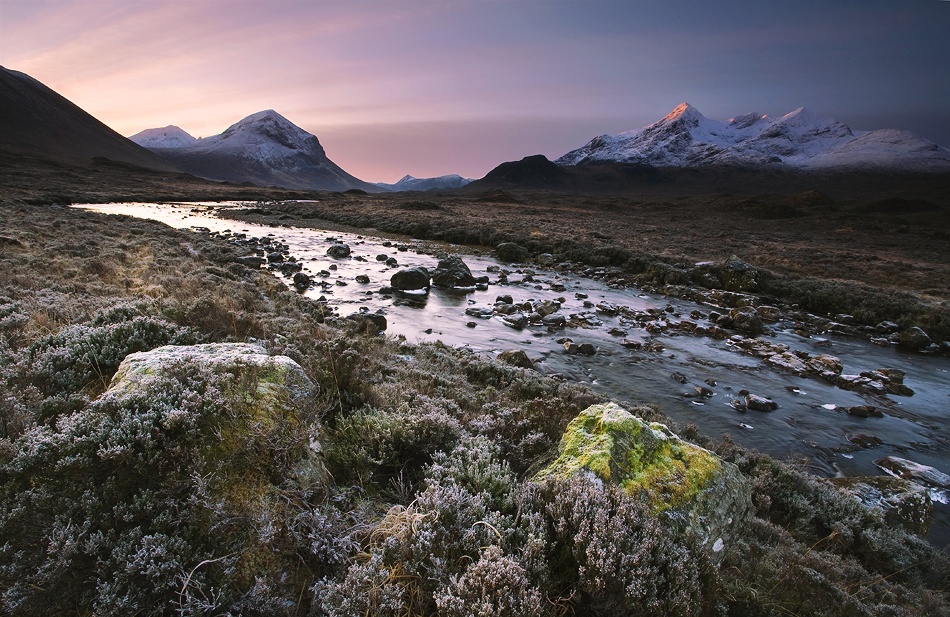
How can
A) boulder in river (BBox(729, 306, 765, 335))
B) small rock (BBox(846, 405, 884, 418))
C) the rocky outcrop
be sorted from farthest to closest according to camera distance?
boulder in river (BBox(729, 306, 765, 335))
small rock (BBox(846, 405, 884, 418))
the rocky outcrop

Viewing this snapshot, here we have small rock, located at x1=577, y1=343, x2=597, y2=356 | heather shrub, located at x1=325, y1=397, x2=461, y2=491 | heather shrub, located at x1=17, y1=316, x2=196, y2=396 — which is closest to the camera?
heather shrub, located at x1=325, y1=397, x2=461, y2=491

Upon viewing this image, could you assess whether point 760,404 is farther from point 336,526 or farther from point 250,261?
point 250,261

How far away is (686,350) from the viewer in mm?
12703

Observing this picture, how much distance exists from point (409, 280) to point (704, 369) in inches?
473

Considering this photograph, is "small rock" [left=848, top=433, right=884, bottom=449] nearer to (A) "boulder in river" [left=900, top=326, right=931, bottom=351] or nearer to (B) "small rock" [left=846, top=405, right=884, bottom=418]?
(B) "small rock" [left=846, top=405, right=884, bottom=418]

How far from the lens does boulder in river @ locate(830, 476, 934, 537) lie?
19.1 feet

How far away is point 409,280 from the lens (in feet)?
60.5

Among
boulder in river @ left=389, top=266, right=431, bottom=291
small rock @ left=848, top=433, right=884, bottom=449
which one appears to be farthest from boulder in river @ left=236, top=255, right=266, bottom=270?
small rock @ left=848, top=433, right=884, bottom=449

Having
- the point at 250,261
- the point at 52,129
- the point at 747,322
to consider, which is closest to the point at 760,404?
the point at 747,322

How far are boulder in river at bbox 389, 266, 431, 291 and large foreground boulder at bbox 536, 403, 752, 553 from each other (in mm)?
14677

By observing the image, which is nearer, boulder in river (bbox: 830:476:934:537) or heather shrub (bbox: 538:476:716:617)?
heather shrub (bbox: 538:476:716:617)

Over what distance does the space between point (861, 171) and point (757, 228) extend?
158 m

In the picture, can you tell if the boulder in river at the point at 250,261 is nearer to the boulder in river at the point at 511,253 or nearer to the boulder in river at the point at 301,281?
the boulder in river at the point at 301,281

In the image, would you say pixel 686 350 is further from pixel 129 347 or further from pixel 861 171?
pixel 861 171
